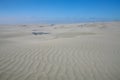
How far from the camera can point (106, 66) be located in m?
4.39

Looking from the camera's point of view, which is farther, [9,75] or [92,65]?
[92,65]

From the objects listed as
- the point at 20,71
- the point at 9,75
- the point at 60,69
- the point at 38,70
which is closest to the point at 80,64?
the point at 60,69

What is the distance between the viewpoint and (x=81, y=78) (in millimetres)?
3535

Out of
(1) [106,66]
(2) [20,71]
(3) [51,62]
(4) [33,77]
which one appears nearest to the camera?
(4) [33,77]

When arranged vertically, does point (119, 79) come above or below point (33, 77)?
below

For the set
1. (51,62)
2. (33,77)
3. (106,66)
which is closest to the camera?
(33,77)

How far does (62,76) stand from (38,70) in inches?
35.5

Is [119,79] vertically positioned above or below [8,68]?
below

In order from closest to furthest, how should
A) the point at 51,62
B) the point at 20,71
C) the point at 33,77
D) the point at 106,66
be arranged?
the point at 33,77
the point at 20,71
the point at 106,66
the point at 51,62

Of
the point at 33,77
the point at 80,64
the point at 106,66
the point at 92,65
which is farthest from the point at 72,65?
the point at 33,77

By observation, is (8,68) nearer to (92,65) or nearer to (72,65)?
(72,65)

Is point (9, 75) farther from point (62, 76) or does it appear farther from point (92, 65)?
point (92, 65)

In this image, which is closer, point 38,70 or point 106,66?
point 38,70

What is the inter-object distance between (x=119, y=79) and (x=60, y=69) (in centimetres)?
191
